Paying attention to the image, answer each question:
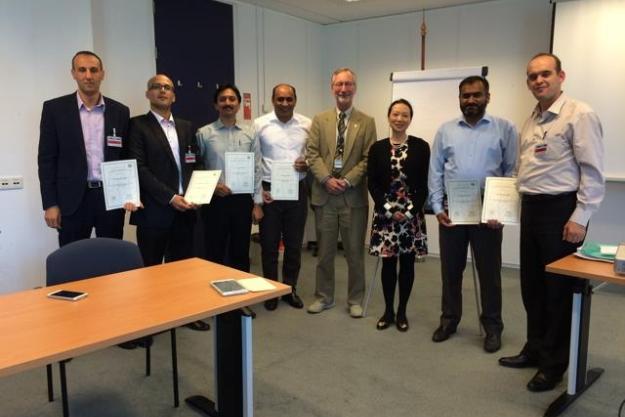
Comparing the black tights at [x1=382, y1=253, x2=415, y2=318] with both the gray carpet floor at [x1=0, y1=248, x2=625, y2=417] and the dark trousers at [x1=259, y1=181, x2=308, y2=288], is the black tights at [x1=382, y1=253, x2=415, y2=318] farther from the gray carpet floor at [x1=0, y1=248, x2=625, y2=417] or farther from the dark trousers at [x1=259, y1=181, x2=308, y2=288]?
the dark trousers at [x1=259, y1=181, x2=308, y2=288]

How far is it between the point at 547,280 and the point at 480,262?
541mm

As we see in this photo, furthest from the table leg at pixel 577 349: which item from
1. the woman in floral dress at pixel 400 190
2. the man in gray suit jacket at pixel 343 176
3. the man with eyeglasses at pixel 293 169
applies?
the man with eyeglasses at pixel 293 169

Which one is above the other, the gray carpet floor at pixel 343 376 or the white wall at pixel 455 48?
the white wall at pixel 455 48

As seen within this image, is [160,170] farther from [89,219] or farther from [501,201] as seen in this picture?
[501,201]

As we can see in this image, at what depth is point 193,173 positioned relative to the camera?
3.38m

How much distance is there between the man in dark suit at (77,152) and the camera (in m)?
3.07

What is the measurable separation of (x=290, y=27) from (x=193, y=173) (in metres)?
3.47

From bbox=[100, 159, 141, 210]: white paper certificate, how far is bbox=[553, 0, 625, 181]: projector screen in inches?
153

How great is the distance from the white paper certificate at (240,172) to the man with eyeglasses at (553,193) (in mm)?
1815

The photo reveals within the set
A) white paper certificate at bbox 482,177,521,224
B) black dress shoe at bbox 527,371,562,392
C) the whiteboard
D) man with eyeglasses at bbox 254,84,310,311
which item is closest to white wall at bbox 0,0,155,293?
man with eyeglasses at bbox 254,84,310,311

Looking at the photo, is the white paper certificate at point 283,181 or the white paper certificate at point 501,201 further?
the white paper certificate at point 283,181

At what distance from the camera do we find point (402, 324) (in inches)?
143

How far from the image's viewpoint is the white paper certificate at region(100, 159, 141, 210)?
3.01 meters

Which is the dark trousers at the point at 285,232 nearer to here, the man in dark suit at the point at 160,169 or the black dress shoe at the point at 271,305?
the black dress shoe at the point at 271,305
